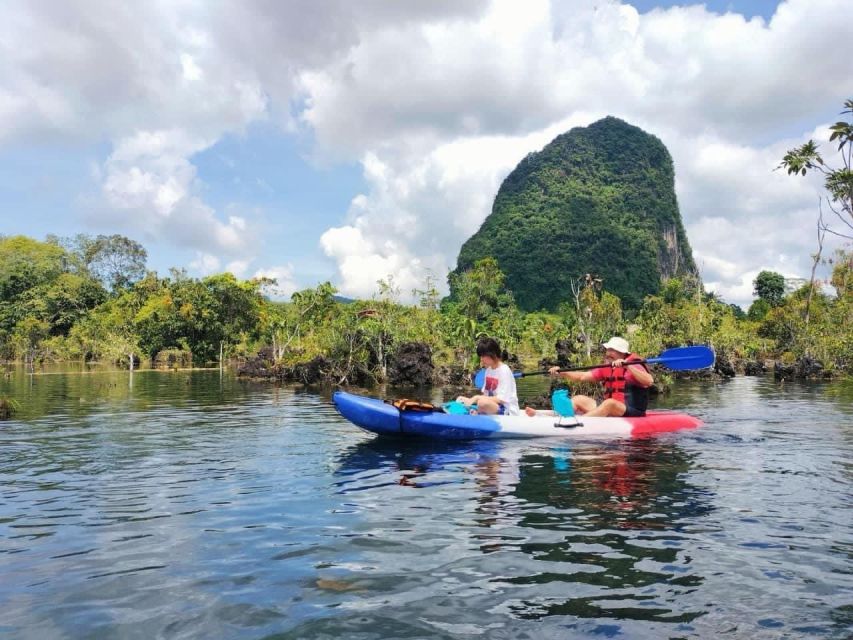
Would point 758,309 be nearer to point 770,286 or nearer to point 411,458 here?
point 770,286

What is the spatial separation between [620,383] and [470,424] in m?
2.43

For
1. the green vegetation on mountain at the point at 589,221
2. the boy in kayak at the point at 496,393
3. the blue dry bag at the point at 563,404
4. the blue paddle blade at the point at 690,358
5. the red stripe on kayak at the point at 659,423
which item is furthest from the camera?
the green vegetation on mountain at the point at 589,221

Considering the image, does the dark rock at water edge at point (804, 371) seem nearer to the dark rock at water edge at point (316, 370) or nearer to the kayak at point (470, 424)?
the dark rock at water edge at point (316, 370)

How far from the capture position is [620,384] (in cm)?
938

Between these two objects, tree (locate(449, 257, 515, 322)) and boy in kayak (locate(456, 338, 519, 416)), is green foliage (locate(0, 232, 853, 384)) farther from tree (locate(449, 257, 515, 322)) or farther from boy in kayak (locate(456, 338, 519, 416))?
boy in kayak (locate(456, 338, 519, 416))

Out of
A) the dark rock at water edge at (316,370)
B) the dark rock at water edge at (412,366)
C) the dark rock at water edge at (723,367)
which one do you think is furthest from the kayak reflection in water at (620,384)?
the dark rock at water edge at (723,367)

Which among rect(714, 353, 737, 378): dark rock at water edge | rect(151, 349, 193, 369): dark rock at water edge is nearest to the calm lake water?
rect(714, 353, 737, 378): dark rock at water edge

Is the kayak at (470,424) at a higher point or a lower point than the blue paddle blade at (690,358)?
lower

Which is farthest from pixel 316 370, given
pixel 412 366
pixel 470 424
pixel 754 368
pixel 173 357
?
pixel 754 368

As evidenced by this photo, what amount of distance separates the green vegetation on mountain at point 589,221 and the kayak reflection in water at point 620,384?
69.6m

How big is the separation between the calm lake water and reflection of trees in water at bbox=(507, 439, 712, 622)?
0.06ft

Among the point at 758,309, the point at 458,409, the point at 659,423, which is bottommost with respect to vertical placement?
the point at 659,423

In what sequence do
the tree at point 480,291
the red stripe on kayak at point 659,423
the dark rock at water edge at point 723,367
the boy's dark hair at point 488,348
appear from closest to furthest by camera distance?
the boy's dark hair at point 488,348 < the red stripe on kayak at point 659,423 < the dark rock at water edge at point 723,367 < the tree at point 480,291

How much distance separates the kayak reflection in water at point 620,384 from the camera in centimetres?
898
